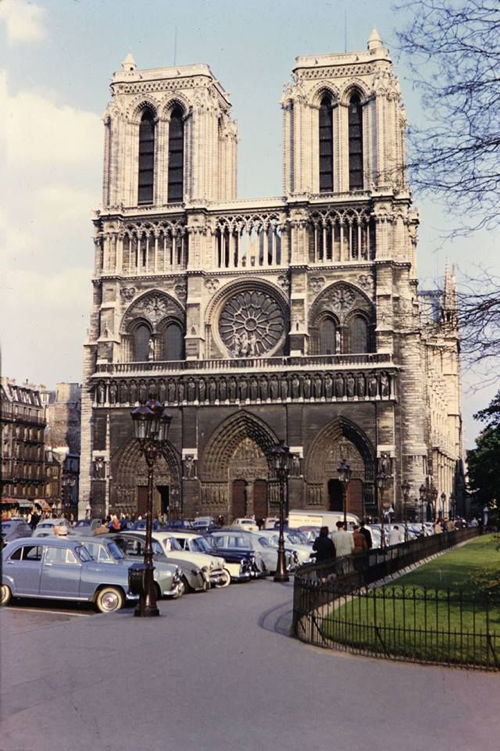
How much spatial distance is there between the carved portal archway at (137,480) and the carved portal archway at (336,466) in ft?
27.6

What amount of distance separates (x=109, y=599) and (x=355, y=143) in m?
46.8

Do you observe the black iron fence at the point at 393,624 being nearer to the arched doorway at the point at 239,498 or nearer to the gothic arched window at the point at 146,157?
the arched doorway at the point at 239,498

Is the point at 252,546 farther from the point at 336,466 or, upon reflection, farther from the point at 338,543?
the point at 336,466

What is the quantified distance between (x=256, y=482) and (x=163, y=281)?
13.9 m

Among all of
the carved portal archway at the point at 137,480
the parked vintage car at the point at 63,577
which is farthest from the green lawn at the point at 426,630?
the carved portal archway at the point at 137,480

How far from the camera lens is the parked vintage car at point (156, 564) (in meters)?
19.4

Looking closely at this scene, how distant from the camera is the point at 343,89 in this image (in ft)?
197

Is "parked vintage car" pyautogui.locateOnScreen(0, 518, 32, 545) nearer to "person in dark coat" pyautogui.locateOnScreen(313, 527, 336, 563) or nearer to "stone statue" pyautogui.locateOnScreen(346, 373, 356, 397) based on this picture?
"person in dark coat" pyautogui.locateOnScreen(313, 527, 336, 563)

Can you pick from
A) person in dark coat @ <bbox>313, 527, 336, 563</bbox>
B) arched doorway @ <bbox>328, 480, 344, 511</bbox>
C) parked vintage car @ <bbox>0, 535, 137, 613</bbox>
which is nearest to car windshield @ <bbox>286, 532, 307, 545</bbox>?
person in dark coat @ <bbox>313, 527, 336, 563</bbox>

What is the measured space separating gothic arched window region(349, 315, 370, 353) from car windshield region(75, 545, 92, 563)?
3980cm

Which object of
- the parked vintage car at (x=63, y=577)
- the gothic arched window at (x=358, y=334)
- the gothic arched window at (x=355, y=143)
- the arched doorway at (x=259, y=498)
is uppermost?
the gothic arched window at (x=355, y=143)

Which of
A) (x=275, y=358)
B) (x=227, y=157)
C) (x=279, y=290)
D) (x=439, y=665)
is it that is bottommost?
(x=439, y=665)

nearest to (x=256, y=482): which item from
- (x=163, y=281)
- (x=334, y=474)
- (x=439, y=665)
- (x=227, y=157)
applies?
(x=334, y=474)

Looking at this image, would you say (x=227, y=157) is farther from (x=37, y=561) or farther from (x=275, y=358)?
(x=37, y=561)
